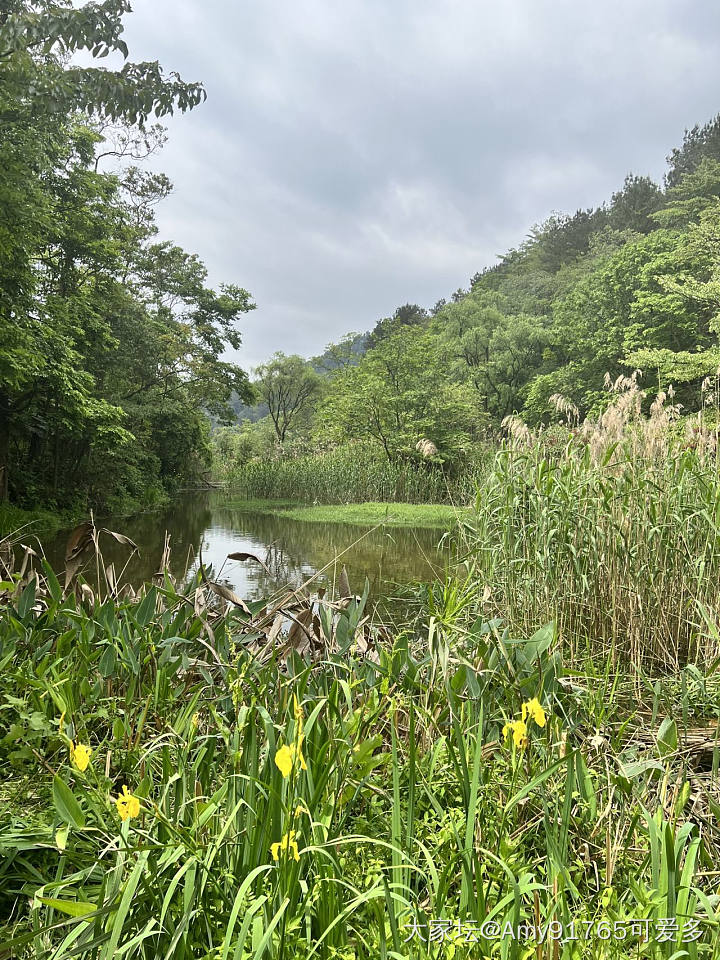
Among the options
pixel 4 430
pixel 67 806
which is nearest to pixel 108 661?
pixel 67 806

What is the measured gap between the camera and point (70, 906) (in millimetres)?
803

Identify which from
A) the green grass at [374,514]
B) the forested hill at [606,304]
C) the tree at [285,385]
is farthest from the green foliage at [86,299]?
the tree at [285,385]

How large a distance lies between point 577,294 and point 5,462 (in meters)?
19.9

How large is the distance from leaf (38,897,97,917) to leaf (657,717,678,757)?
3.52 feet

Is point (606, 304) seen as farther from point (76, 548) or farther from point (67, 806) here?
point (67, 806)

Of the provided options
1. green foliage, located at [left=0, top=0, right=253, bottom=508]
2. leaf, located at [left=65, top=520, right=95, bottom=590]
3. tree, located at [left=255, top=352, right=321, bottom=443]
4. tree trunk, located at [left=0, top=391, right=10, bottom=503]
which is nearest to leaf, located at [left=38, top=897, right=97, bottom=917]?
leaf, located at [left=65, top=520, right=95, bottom=590]

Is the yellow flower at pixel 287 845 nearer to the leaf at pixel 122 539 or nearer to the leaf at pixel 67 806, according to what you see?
the leaf at pixel 67 806

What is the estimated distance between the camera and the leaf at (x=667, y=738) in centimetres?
117

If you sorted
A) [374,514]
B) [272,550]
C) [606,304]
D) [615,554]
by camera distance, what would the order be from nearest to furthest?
[615,554] → [272,550] → [374,514] → [606,304]

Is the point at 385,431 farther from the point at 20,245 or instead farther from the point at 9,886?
the point at 9,886

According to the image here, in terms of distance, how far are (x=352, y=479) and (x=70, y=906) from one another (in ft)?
48.8

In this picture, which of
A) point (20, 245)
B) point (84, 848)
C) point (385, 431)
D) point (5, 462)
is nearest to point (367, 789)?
point (84, 848)

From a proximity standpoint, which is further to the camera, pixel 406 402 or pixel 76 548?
pixel 406 402

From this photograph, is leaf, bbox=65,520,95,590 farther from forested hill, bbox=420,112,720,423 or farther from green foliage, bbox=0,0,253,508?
forested hill, bbox=420,112,720,423
